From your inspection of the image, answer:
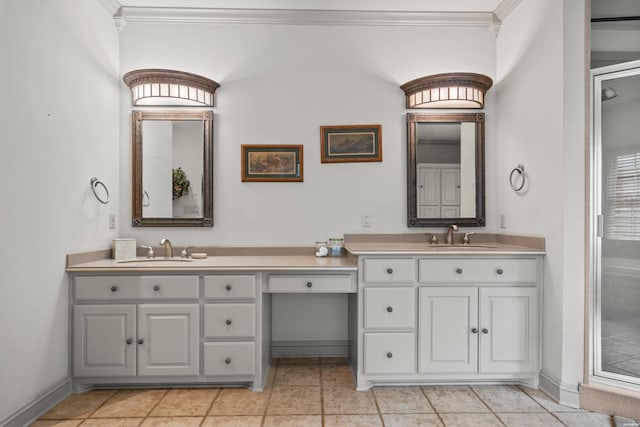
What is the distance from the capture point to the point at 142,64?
307cm

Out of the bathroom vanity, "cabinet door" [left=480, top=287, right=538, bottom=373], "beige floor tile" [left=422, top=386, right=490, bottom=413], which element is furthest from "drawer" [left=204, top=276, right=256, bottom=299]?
"cabinet door" [left=480, top=287, right=538, bottom=373]

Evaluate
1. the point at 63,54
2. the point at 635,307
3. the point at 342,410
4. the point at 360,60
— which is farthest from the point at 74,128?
the point at 635,307

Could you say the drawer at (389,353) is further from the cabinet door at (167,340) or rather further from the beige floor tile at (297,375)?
the cabinet door at (167,340)

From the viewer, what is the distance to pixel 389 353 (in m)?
2.49

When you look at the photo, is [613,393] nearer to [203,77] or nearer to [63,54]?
[203,77]

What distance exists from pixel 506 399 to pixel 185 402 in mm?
1980

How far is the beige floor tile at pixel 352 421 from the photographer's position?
2.11m

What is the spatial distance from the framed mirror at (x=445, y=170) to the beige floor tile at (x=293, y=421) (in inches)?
63.5

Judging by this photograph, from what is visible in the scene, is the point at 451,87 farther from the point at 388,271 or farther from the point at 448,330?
the point at 448,330

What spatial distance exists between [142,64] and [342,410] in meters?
2.93

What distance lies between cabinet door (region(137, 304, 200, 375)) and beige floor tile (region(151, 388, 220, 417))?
0.13 metres

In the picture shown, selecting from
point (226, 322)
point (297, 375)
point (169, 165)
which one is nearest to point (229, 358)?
point (226, 322)

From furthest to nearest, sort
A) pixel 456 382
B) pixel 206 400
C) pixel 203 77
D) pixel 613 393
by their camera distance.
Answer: pixel 203 77 < pixel 456 382 < pixel 206 400 < pixel 613 393

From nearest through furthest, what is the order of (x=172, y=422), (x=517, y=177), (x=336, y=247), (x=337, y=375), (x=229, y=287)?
(x=172, y=422) → (x=229, y=287) → (x=337, y=375) → (x=517, y=177) → (x=336, y=247)
